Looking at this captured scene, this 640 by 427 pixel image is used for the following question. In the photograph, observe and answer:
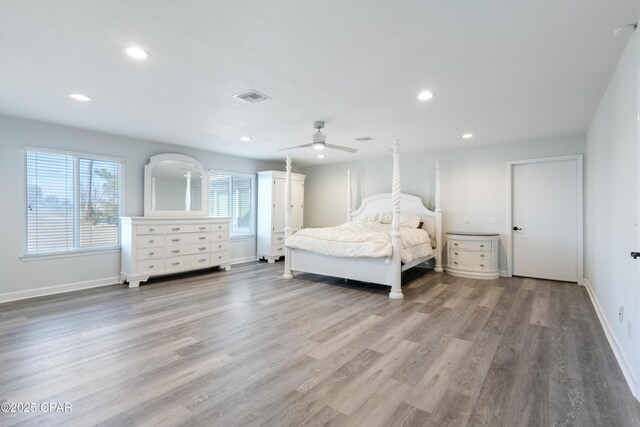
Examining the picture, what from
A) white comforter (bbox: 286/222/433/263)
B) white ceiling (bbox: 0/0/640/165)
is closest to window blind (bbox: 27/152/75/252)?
white ceiling (bbox: 0/0/640/165)

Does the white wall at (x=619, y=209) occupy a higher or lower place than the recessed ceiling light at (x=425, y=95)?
lower

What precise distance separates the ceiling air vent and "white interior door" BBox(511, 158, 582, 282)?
4.49 metres

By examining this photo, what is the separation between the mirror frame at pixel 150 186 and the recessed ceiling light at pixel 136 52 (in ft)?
10.7

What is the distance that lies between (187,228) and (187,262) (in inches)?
23.8

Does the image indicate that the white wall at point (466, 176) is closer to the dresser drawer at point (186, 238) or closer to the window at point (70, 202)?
the dresser drawer at point (186, 238)

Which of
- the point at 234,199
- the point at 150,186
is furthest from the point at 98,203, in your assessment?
the point at 234,199

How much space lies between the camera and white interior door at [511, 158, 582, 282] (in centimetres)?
477

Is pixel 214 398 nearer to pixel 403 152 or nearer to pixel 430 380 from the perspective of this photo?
pixel 430 380

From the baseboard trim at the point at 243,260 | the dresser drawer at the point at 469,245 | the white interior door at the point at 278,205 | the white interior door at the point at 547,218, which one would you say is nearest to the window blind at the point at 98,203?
the baseboard trim at the point at 243,260

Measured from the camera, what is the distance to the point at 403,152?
6.22 m

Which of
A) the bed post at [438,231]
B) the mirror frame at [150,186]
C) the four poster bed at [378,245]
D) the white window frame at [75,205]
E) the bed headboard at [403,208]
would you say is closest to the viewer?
the white window frame at [75,205]

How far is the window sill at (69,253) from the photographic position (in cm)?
409

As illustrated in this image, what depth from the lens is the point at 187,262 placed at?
17.5 ft

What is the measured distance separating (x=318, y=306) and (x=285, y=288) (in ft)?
3.23
